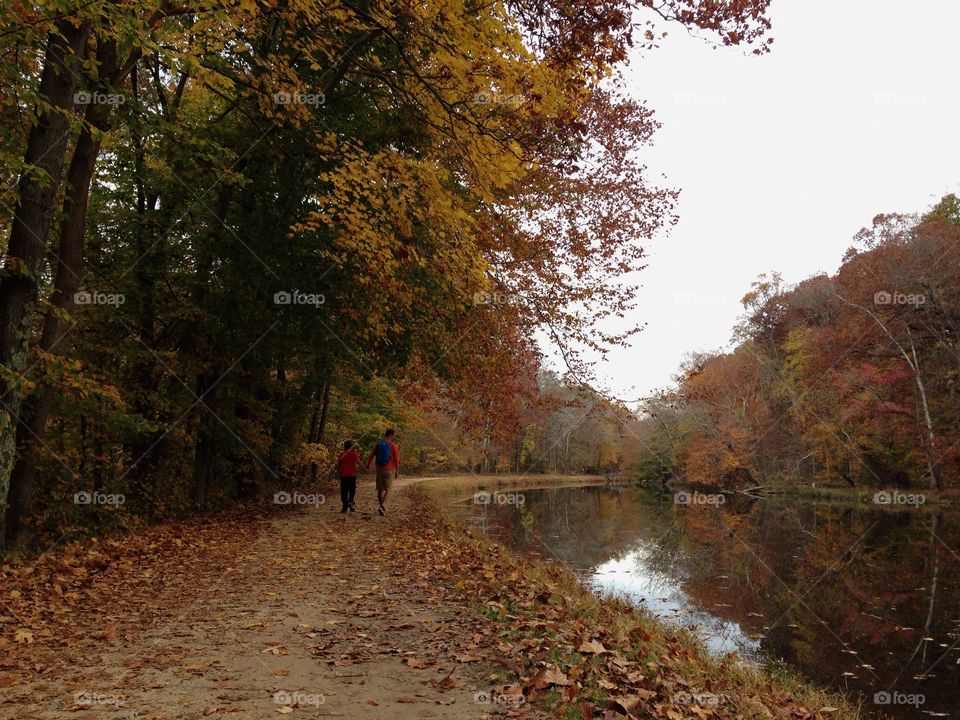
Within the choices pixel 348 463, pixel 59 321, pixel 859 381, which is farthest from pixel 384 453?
pixel 859 381

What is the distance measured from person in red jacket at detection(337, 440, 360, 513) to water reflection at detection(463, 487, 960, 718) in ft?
13.1

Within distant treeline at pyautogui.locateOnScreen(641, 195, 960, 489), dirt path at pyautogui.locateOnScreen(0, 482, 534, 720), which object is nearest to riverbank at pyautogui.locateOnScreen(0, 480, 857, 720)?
dirt path at pyautogui.locateOnScreen(0, 482, 534, 720)

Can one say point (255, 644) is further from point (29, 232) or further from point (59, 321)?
point (59, 321)

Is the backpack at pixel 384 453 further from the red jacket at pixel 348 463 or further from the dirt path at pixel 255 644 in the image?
the dirt path at pixel 255 644

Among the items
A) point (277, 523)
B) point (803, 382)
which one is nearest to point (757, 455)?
point (803, 382)

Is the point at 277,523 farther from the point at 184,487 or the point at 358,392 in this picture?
the point at 358,392

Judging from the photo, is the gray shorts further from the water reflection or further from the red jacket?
the water reflection

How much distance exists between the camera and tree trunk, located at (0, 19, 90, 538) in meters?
7.72

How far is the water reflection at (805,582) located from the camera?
29.1ft

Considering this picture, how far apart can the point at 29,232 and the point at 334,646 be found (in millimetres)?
6348

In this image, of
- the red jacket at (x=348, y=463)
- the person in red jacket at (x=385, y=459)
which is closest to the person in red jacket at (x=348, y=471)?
the red jacket at (x=348, y=463)

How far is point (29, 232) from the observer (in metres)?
7.90

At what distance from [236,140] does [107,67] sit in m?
3.59

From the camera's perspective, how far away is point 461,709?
419 cm
